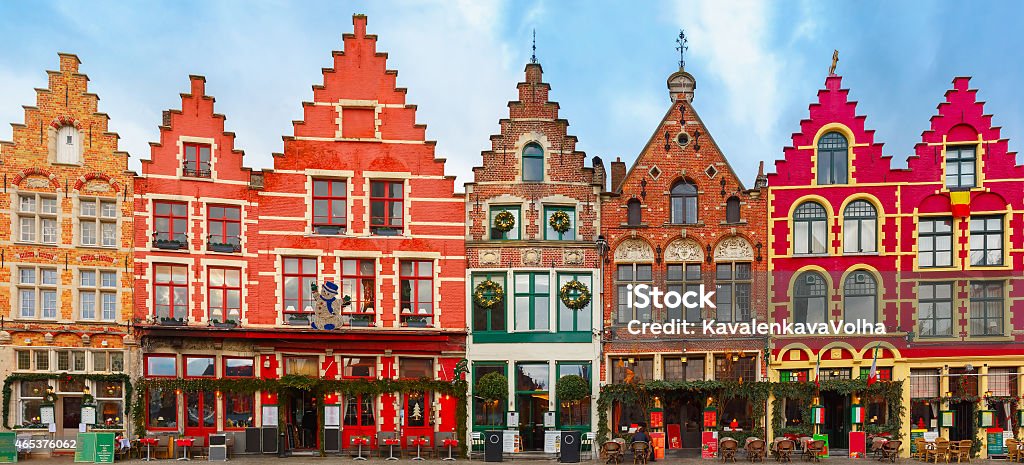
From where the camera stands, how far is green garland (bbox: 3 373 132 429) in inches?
976

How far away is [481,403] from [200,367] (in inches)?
349

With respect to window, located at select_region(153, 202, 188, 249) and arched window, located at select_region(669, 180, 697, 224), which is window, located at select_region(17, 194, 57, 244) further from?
arched window, located at select_region(669, 180, 697, 224)

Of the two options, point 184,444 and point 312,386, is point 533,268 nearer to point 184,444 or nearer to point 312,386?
point 312,386

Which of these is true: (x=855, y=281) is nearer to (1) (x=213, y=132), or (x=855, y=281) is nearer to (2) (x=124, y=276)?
(1) (x=213, y=132)

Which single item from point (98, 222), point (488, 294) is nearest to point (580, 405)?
point (488, 294)

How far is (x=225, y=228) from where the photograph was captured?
26750 mm

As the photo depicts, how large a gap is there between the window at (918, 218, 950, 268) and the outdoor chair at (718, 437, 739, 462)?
28.0 ft

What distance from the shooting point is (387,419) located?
26.7m

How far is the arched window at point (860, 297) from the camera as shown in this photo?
1058 inches

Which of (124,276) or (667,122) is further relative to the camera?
(667,122)

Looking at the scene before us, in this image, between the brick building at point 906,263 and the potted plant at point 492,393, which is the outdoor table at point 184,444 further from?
the brick building at point 906,263

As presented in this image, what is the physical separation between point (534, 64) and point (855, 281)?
12510 millimetres

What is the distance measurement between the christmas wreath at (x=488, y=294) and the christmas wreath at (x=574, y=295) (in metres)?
1.98

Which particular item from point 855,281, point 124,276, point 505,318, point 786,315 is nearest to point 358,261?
point 505,318
